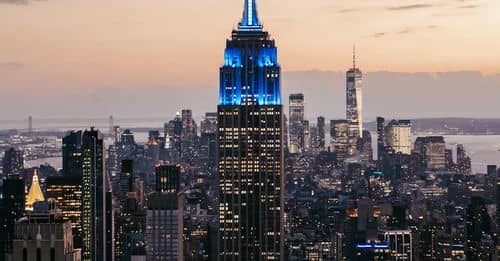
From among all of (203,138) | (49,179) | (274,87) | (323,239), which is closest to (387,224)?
(323,239)

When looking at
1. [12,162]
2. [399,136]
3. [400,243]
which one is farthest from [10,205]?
[399,136]

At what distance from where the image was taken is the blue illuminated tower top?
5056 centimetres

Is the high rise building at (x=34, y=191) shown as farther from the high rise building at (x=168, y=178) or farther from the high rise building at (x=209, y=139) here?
the high rise building at (x=168, y=178)

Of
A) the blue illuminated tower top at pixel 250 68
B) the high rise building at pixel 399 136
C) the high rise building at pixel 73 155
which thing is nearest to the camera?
the blue illuminated tower top at pixel 250 68

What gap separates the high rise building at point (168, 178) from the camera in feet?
199

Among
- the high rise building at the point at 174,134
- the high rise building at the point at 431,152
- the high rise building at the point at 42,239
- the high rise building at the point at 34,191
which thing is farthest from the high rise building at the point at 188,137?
the high rise building at the point at 42,239

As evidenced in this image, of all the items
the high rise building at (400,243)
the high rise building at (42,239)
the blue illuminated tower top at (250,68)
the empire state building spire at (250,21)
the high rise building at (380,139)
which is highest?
the empire state building spire at (250,21)

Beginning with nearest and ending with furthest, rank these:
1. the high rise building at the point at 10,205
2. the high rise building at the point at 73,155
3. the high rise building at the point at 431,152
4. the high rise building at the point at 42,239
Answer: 1. the high rise building at the point at 42,239
2. the high rise building at the point at 10,205
3. the high rise building at the point at 73,155
4. the high rise building at the point at 431,152

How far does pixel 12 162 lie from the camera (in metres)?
49.4

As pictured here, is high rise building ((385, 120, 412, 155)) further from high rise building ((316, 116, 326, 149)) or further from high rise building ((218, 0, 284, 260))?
high rise building ((218, 0, 284, 260))

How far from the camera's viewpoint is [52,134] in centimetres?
4894

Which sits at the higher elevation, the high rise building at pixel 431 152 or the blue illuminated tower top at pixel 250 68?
the blue illuminated tower top at pixel 250 68

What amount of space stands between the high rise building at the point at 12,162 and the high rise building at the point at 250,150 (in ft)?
22.8

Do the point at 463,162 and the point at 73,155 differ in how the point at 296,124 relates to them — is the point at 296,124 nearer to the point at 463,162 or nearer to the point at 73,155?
the point at 463,162
